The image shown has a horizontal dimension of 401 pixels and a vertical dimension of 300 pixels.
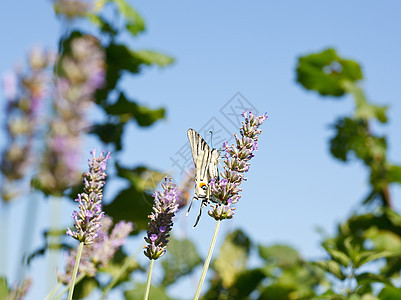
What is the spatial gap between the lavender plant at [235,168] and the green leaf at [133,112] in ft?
12.0

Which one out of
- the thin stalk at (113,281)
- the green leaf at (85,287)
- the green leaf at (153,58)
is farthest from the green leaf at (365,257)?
the green leaf at (153,58)

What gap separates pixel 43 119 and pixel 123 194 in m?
4.01

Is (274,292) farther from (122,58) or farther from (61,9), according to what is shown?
(61,9)

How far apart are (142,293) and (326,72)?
11.5 ft

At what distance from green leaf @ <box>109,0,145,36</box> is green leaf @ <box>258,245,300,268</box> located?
8.63ft

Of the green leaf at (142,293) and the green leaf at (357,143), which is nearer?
the green leaf at (142,293)

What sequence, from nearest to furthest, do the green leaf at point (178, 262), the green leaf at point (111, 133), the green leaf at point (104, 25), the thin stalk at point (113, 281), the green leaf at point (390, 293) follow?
the thin stalk at point (113, 281), the green leaf at point (390, 293), the green leaf at point (178, 262), the green leaf at point (111, 133), the green leaf at point (104, 25)

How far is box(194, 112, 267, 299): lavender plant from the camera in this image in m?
0.99

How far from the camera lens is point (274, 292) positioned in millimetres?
3830

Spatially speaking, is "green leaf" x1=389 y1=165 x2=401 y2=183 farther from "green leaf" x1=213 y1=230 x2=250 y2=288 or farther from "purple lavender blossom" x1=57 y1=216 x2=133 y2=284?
"purple lavender blossom" x1=57 y1=216 x2=133 y2=284

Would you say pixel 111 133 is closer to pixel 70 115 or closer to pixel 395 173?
pixel 395 173

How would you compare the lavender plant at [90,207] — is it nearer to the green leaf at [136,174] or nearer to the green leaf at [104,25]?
the green leaf at [136,174]

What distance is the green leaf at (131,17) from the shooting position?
466 centimetres

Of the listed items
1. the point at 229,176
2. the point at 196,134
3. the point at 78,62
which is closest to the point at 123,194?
the point at 196,134
